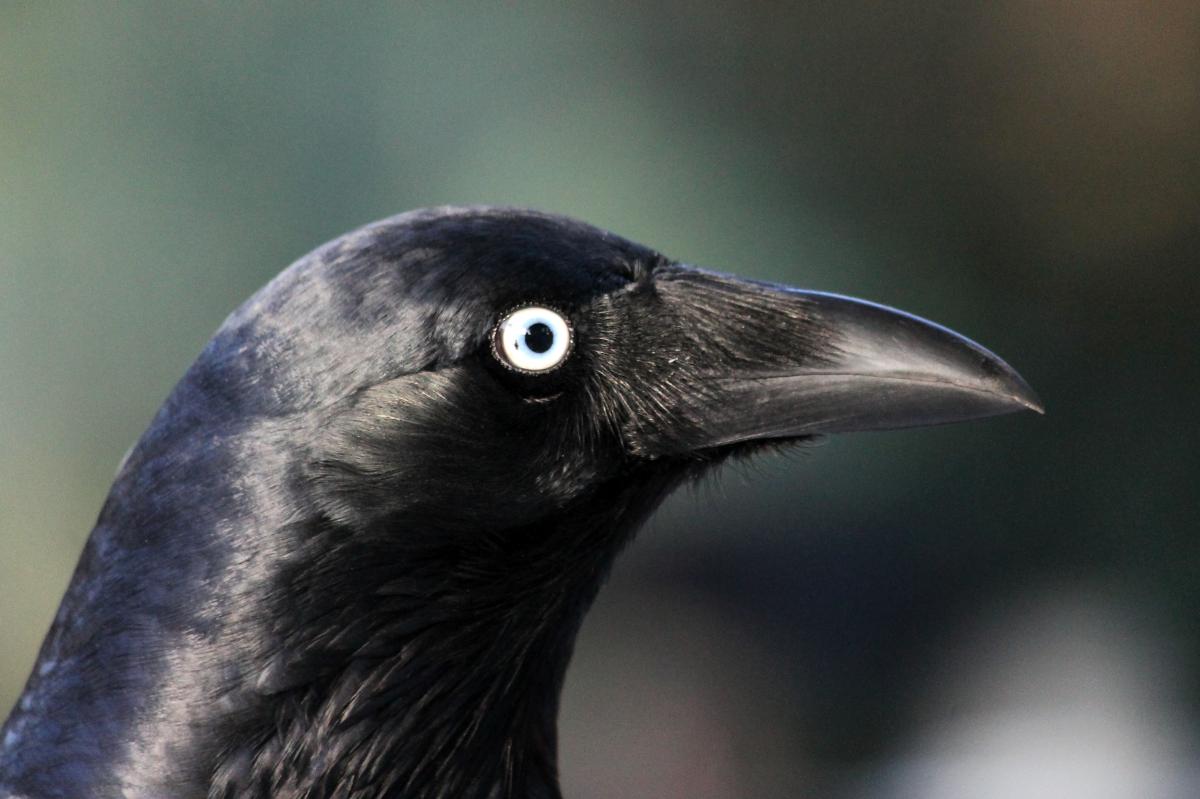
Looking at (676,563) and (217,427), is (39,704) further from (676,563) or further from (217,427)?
(676,563)

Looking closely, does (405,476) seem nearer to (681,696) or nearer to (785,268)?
(785,268)

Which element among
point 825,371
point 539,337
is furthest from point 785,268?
point 539,337

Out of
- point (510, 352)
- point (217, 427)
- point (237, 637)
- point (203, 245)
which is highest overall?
point (203, 245)

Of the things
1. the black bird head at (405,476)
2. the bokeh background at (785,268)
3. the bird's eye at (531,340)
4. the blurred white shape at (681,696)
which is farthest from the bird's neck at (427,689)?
the blurred white shape at (681,696)

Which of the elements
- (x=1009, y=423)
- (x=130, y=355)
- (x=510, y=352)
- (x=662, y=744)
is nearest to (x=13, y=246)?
(x=130, y=355)

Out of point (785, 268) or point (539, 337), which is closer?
point (539, 337)

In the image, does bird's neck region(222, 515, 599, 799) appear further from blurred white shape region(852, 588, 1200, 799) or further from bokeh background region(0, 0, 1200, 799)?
blurred white shape region(852, 588, 1200, 799)

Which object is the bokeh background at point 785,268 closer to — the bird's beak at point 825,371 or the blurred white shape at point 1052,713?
the blurred white shape at point 1052,713
